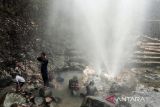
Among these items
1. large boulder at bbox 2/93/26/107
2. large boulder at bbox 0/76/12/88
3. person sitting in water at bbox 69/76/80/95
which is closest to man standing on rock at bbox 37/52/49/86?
person sitting in water at bbox 69/76/80/95

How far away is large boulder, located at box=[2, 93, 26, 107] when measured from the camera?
11.6m

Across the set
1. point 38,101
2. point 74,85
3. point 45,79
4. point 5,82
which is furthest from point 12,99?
point 74,85

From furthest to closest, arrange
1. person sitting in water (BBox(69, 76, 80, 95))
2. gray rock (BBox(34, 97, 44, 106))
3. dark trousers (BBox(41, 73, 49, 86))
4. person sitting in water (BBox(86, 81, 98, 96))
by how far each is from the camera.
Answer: person sitting in water (BBox(69, 76, 80, 95))
dark trousers (BBox(41, 73, 49, 86))
person sitting in water (BBox(86, 81, 98, 96))
gray rock (BBox(34, 97, 44, 106))

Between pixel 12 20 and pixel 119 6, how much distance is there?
10.9 metres

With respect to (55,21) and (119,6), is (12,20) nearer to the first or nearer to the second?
(55,21)

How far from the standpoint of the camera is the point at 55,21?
21.8 meters

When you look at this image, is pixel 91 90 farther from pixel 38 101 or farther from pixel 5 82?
pixel 5 82

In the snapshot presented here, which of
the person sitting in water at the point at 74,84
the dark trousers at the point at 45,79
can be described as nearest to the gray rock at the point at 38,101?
the dark trousers at the point at 45,79

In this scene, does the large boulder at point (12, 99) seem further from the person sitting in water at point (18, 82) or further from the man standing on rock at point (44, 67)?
the man standing on rock at point (44, 67)

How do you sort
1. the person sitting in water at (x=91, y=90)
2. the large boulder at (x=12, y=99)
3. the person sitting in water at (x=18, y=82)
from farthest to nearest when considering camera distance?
the person sitting in water at (x=91, y=90), the person sitting in water at (x=18, y=82), the large boulder at (x=12, y=99)

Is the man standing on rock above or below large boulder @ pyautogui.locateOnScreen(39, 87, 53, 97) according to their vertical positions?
above

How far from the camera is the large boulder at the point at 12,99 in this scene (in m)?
11.6

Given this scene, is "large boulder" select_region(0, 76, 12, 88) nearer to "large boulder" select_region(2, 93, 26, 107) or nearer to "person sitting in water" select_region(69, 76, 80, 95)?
"large boulder" select_region(2, 93, 26, 107)

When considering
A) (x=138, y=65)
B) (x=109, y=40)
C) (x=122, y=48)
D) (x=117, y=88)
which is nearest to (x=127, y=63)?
(x=138, y=65)
